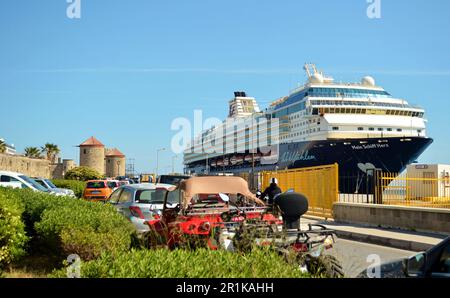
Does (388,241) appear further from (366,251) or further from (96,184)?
(96,184)

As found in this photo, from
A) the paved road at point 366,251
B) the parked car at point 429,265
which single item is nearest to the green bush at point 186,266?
the parked car at point 429,265

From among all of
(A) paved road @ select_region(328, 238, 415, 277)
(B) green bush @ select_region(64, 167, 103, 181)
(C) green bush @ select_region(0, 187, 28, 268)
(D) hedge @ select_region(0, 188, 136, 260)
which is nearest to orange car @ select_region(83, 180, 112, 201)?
(A) paved road @ select_region(328, 238, 415, 277)

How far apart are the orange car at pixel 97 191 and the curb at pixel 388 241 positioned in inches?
578

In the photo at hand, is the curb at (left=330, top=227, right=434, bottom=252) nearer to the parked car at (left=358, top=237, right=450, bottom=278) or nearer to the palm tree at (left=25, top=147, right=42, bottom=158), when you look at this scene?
the parked car at (left=358, top=237, right=450, bottom=278)

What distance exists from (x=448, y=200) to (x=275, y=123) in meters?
40.1

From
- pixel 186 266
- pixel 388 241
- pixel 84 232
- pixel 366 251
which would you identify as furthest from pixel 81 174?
pixel 186 266

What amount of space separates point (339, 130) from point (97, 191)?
84.9ft

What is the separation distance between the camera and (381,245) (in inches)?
509

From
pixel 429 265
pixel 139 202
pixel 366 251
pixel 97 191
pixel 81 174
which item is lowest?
→ pixel 366 251

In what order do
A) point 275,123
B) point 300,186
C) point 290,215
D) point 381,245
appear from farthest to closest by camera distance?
point 275,123 → point 300,186 → point 381,245 → point 290,215

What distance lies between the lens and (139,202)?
11.9m

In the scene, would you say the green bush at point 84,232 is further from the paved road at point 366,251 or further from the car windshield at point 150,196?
the paved road at point 366,251
